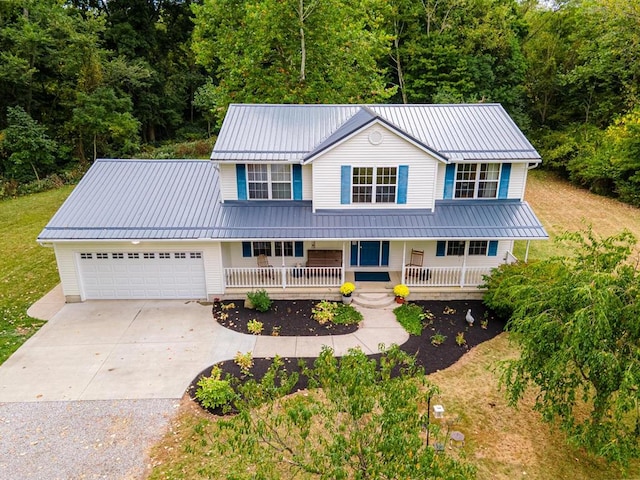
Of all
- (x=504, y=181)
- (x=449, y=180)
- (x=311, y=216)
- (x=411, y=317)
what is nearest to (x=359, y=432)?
(x=411, y=317)

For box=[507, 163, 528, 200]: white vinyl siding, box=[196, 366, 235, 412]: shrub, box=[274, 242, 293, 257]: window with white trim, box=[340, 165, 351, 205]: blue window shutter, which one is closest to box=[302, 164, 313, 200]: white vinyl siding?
box=[340, 165, 351, 205]: blue window shutter

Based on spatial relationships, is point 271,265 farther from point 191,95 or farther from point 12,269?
point 191,95

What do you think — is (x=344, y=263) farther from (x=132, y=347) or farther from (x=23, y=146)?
(x=23, y=146)

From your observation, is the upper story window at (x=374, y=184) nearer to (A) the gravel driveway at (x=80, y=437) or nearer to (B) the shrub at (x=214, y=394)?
(B) the shrub at (x=214, y=394)

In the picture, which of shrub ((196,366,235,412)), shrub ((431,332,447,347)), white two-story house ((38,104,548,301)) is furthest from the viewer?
white two-story house ((38,104,548,301))

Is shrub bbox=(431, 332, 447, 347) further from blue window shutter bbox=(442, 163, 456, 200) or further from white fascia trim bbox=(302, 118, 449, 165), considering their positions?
white fascia trim bbox=(302, 118, 449, 165)

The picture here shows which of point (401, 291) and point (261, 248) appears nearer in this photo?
point (401, 291)
